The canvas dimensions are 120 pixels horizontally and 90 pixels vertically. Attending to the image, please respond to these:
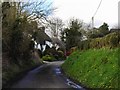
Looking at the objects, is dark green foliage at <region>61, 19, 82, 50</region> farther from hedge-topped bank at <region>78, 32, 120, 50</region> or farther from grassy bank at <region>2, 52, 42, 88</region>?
hedge-topped bank at <region>78, 32, 120, 50</region>

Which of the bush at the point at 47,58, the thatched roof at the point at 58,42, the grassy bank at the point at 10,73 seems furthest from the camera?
the thatched roof at the point at 58,42

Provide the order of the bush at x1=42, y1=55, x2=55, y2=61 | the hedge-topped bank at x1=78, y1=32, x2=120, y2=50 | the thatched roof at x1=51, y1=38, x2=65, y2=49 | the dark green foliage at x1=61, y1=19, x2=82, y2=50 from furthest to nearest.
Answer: the thatched roof at x1=51, y1=38, x2=65, y2=49 < the dark green foliage at x1=61, y1=19, x2=82, y2=50 < the bush at x1=42, y1=55, x2=55, y2=61 < the hedge-topped bank at x1=78, y1=32, x2=120, y2=50

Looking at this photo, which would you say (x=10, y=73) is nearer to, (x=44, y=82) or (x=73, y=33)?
(x=44, y=82)

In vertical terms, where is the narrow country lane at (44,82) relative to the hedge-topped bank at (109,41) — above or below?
below

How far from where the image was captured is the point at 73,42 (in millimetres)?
81750

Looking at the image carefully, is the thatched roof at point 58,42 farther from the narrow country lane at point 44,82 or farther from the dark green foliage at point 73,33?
the narrow country lane at point 44,82

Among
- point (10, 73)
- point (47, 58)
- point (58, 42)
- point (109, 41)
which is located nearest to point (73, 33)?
point (47, 58)

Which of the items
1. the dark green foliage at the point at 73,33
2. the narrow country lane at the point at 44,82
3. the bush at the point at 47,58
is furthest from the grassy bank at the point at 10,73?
the dark green foliage at the point at 73,33

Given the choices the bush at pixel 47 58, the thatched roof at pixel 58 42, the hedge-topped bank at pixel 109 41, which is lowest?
the bush at pixel 47 58

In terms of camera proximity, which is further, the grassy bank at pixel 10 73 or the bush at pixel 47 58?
the bush at pixel 47 58

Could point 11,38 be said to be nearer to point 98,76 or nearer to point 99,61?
point 99,61

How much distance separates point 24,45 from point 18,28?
5.05 m

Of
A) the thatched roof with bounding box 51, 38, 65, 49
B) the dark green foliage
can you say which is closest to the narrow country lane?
the dark green foliage

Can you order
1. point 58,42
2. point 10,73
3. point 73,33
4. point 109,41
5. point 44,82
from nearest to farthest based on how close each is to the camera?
point 44,82, point 109,41, point 10,73, point 73,33, point 58,42
